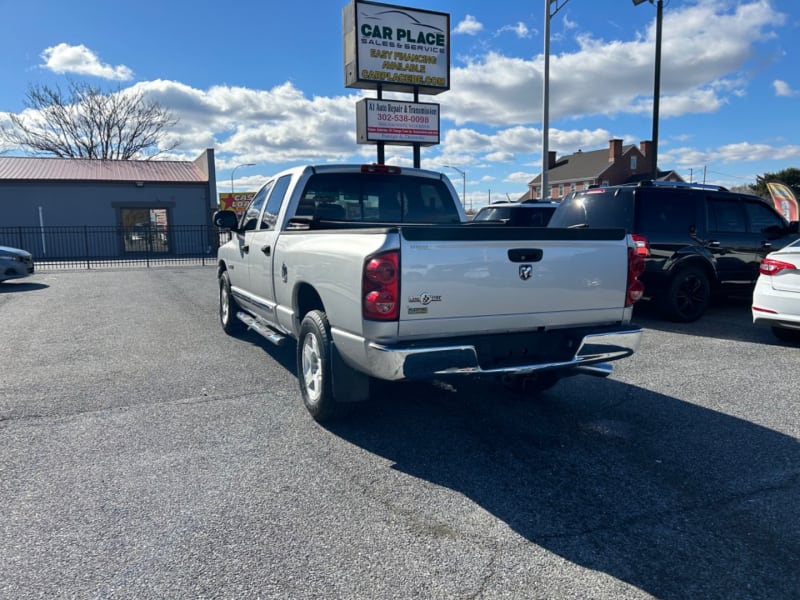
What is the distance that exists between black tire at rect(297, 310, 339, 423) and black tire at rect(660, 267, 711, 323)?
601 cm

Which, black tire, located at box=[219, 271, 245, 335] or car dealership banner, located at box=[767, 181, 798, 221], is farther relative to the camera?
car dealership banner, located at box=[767, 181, 798, 221]

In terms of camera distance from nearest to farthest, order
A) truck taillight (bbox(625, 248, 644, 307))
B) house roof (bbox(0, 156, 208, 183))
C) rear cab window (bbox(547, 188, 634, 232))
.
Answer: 1. truck taillight (bbox(625, 248, 644, 307))
2. rear cab window (bbox(547, 188, 634, 232))
3. house roof (bbox(0, 156, 208, 183))

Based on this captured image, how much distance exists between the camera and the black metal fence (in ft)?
91.1

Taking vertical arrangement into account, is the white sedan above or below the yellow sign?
below

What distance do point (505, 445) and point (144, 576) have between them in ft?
7.86

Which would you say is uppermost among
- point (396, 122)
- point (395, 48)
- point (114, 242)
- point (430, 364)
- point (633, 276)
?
point (395, 48)

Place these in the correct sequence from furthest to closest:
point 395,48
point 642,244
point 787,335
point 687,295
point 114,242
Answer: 1. point 114,242
2. point 395,48
3. point 687,295
4. point 642,244
5. point 787,335

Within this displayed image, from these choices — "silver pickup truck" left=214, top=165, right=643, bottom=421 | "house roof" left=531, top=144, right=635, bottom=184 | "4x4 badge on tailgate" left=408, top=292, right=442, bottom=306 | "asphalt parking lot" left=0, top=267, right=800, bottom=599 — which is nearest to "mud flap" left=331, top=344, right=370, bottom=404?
"silver pickup truck" left=214, top=165, right=643, bottom=421

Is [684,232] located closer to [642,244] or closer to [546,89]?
[642,244]

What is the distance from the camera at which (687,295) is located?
855 cm

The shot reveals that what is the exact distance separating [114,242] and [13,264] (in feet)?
54.2

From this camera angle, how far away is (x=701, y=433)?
13.9 ft

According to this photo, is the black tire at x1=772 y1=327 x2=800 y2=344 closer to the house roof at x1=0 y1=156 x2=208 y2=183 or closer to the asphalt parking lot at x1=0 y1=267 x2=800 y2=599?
the asphalt parking lot at x1=0 y1=267 x2=800 y2=599

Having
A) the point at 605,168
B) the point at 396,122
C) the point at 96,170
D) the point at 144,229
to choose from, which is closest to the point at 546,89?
the point at 396,122
